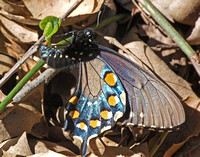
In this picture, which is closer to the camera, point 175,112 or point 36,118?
point 175,112

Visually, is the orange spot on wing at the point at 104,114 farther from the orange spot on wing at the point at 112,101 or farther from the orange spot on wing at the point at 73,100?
the orange spot on wing at the point at 73,100

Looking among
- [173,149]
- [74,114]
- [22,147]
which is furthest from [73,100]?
[173,149]

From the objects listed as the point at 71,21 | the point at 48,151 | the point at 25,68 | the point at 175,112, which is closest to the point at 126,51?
the point at 71,21

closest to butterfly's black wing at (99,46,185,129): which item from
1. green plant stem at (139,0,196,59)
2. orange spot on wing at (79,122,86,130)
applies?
orange spot on wing at (79,122,86,130)

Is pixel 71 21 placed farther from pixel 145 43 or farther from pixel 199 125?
pixel 199 125

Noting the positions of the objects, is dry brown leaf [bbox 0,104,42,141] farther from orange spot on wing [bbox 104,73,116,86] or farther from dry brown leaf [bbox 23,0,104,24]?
dry brown leaf [bbox 23,0,104,24]
